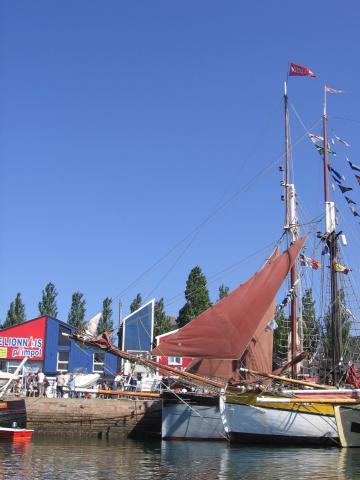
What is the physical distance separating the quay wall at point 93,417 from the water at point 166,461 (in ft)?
7.97

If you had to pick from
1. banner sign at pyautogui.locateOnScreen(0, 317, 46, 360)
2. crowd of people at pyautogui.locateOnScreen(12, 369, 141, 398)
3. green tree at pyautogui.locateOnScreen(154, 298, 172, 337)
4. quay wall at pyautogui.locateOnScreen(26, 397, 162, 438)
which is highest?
green tree at pyautogui.locateOnScreen(154, 298, 172, 337)

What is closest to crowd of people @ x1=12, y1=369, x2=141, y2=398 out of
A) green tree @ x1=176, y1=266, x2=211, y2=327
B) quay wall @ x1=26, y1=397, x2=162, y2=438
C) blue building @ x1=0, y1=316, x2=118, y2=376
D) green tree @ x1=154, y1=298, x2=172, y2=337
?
quay wall @ x1=26, y1=397, x2=162, y2=438

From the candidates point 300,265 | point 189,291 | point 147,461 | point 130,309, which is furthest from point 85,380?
point 130,309

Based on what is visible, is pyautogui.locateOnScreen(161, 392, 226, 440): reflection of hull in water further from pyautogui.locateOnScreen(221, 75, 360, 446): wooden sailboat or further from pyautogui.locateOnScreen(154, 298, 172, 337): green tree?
pyautogui.locateOnScreen(154, 298, 172, 337): green tree

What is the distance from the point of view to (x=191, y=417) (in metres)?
31.8

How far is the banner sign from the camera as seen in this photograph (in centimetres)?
4497

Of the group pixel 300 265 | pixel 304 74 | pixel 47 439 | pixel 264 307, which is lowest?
pixel 47 439

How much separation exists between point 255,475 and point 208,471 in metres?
1.64

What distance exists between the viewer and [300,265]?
4219 centimetres

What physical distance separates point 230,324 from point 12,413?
10.9 m

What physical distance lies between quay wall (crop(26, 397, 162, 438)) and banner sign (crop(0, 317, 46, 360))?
1125cm

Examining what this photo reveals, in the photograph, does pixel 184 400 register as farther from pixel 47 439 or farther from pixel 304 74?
pixel 304 74

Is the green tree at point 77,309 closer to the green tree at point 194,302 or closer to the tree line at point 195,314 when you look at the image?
the tree line at point 195,314

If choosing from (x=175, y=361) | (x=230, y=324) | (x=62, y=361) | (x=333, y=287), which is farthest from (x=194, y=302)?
(x=230, y=324)
